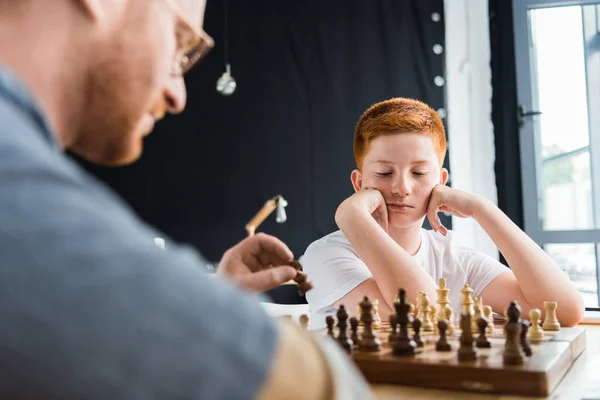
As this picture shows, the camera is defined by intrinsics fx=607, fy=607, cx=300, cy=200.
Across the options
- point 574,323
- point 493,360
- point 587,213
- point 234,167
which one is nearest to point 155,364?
point 493,360

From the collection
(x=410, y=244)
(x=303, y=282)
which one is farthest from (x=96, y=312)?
(x=410, y=244)

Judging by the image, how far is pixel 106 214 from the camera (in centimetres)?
37

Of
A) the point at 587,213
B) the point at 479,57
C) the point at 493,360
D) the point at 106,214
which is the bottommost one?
the point at 587,213

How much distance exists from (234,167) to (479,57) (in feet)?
6.13

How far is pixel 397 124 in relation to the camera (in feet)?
6.00

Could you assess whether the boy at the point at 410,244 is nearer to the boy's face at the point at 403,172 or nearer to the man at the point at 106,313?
the boy's face at the point at 403,172

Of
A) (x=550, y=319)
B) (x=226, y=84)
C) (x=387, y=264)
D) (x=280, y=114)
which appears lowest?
(x=550, y=319)

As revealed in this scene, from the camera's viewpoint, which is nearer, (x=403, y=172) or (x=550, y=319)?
(x=550, y=319)

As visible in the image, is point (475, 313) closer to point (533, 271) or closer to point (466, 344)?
point (466, 344)

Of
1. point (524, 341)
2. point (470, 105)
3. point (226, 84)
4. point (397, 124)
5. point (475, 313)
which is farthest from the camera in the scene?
point (226, 84)

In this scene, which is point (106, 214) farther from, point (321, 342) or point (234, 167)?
point (234, 167)

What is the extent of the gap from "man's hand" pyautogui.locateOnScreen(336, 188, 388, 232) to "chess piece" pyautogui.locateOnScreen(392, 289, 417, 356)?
581mm

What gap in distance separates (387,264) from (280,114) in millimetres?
2951

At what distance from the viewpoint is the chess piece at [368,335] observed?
1.07 meters
